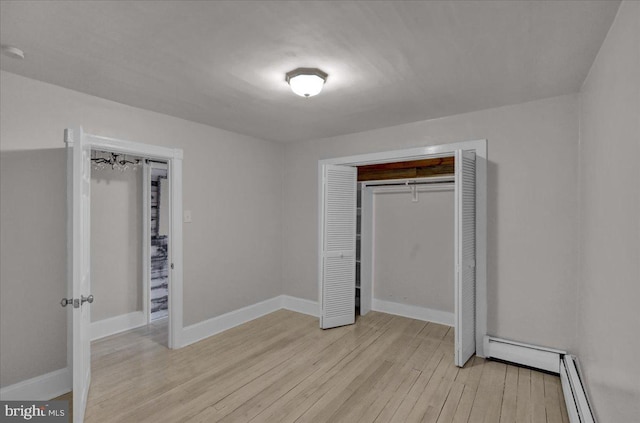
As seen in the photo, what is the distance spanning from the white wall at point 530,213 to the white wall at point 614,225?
0.38 m

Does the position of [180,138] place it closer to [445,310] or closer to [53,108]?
[53,108]

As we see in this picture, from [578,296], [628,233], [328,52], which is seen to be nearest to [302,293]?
[578,296]

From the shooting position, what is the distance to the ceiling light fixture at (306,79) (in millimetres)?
2225

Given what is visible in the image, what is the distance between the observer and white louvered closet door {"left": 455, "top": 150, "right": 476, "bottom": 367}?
2.89m

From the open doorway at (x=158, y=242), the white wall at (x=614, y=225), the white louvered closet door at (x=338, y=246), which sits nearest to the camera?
the white wall at (x=614, y=225)

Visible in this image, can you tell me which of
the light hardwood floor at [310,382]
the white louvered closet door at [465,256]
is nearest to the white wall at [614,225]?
the light hardwood floor at [310,382]

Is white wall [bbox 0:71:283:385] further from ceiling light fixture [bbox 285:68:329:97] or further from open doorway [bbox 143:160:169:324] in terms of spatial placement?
ceiling light fixture [bbox 285:68:329:97]

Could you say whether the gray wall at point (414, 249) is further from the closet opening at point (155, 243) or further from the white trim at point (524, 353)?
the closet opening at point (155, 243)

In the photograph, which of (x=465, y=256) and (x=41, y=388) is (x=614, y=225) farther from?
(x=41, y=388)

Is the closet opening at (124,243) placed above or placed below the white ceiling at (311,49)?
below

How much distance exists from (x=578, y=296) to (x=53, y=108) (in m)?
4.54

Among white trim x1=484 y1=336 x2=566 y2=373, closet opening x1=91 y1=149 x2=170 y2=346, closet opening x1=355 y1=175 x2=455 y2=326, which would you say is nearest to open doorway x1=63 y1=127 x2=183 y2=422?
closet opening x1=91 y1=149 x2=170 y2=346

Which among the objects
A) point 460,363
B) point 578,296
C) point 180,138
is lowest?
point 460,363

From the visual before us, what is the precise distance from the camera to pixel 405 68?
7.28 feet
